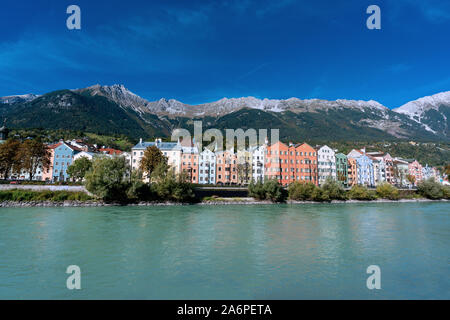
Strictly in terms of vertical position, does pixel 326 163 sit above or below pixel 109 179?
above

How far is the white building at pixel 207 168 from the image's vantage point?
275ft

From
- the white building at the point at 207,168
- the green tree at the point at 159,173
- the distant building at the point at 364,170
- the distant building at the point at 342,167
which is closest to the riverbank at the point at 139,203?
the green tree at the point at 159,173

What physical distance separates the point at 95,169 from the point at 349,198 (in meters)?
59.9

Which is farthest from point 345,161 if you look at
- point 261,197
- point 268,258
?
point 268,258

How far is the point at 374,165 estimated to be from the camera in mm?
105500

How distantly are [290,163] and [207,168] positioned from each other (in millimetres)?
26303

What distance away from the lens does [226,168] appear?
8481 centimetres

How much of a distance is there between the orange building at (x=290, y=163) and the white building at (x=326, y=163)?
2.53m

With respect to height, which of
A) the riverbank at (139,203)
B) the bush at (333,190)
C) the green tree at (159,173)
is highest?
the green tree at (159,173)

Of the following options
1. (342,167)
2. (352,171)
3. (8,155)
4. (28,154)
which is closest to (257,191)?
(342,167)

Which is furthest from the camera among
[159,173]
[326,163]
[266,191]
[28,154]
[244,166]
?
[326,163]

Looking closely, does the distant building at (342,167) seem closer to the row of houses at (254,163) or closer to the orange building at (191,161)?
the row of houses at (254,163)

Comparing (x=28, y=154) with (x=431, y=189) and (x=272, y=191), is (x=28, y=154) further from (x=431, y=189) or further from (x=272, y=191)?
(x=431, y=189)

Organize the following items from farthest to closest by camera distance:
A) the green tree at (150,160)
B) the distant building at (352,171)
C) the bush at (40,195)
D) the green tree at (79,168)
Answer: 1. the distant building at (352,171)
2. the green tree at (79,168)
3. the green tree at (150,160)
4. the bush at (40,195)
